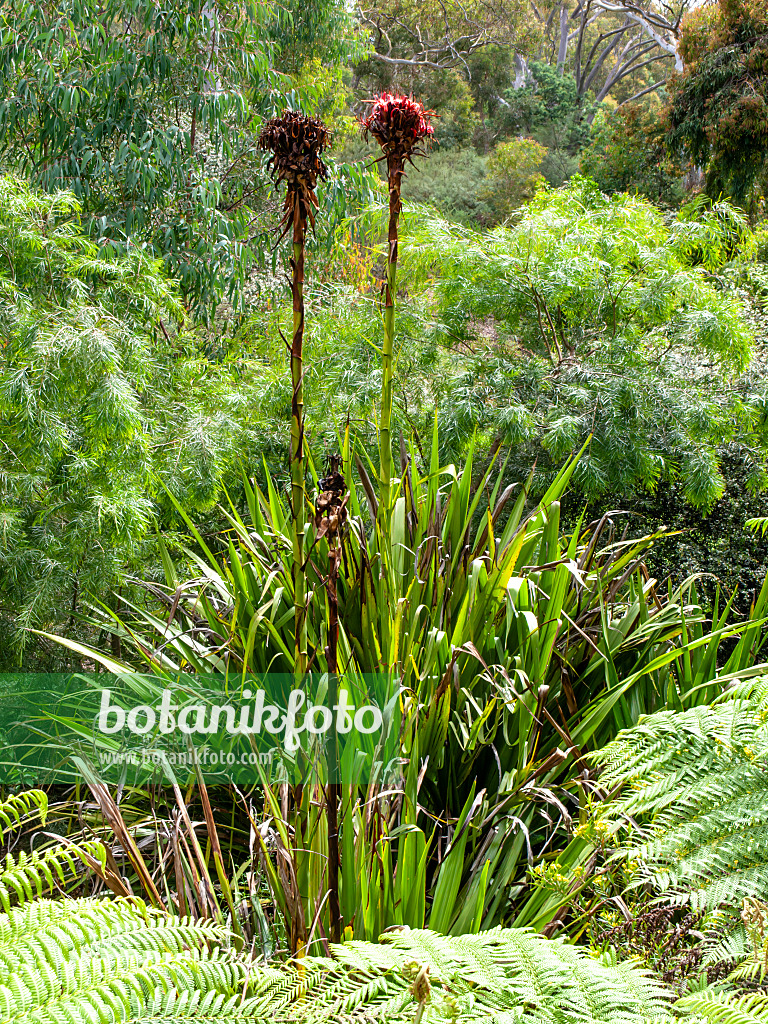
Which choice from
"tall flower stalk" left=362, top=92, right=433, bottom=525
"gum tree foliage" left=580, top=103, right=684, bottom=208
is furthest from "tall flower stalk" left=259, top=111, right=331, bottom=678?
"gum tree foliage" left=580, top=103, right=684, bottom=208

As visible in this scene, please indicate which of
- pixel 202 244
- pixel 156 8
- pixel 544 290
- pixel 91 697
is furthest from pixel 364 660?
pixel 156 8

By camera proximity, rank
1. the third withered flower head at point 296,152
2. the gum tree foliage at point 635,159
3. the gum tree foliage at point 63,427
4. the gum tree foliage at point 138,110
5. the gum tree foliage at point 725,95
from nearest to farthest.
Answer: the third withered flower head at point 296,152, the gum tree foliage at point 63,427, the gum tree foliage at point 138,110, the gum tree foliage at point 725,95, the gum tree foliage at point 635,159

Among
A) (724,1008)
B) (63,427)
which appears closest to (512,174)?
(63,427)

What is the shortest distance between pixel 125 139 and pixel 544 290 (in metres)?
3.43

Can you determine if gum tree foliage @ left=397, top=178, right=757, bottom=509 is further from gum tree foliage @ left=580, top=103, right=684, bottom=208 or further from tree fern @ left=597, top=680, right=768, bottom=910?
gum tree foliage @ left=580, top=103, right=684, bottom=208

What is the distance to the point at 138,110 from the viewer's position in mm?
5891

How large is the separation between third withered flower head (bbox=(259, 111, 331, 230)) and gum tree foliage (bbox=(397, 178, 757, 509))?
9.25 feet

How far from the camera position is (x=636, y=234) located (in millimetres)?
4867

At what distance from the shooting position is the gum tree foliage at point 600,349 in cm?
438

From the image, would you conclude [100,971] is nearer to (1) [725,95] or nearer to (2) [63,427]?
(2) [63,427]

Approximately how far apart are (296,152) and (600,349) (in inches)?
139

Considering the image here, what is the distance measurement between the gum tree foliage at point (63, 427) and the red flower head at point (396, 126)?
1.51 meters

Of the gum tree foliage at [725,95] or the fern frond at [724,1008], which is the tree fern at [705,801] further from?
the gum tree foliage at [725,95]

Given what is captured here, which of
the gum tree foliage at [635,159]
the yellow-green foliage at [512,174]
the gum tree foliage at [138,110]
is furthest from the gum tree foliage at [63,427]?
the yellow-green foliage at [512,174]
